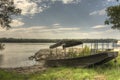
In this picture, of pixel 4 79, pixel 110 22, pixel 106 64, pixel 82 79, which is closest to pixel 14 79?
pixel 4 79

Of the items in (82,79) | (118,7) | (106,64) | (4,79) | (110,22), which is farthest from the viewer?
(110,22)

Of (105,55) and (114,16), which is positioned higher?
(114,16)

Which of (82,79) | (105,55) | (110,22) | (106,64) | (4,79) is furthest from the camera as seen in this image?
(110,22)

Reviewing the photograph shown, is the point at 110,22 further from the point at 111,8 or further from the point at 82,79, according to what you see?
the point at 82,79

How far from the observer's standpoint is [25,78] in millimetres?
23891

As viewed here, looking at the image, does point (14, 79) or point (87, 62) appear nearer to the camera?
point (14, 79)

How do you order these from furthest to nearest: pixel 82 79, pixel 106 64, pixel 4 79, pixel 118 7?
pixel 118 7 < pixel 106 64 < pixel 4 79 < pixel 82 79

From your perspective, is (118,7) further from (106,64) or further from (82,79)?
(82,79)

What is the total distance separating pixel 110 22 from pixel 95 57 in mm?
13069

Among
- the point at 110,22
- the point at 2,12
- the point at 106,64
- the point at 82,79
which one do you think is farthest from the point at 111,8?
the point at 82,79

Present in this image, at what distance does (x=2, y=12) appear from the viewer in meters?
29.6

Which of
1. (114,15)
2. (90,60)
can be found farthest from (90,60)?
(114,15)

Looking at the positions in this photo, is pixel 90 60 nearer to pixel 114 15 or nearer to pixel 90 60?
pixel 90 60

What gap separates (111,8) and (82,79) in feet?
54.6
